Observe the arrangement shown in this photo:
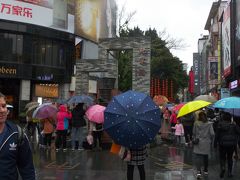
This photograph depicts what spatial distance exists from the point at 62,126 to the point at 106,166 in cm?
377

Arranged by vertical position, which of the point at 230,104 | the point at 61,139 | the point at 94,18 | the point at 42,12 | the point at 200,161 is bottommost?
the point at 200,161

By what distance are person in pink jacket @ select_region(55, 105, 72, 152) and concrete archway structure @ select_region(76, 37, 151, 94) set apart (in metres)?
7.11

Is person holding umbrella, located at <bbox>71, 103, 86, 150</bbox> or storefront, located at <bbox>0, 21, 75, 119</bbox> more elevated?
storefront, located at <bbox>0, 21, 75, 119</bbox>

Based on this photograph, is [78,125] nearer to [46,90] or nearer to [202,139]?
[202,139]

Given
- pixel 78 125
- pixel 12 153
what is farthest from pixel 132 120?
pixel 78 125

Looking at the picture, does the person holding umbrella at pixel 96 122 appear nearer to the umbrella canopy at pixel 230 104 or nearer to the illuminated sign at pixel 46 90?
the umbrella canopy at pixel 230 104

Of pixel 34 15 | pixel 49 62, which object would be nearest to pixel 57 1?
pixel 34 15

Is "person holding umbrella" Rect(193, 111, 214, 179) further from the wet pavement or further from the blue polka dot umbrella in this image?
the blue polka dot umbrella

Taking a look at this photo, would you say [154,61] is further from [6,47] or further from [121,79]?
[6,47]

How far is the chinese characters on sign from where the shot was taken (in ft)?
111

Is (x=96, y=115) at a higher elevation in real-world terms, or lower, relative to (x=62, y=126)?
higher

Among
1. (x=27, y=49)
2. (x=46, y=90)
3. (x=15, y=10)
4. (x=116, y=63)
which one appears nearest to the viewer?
(x=116, y=63)

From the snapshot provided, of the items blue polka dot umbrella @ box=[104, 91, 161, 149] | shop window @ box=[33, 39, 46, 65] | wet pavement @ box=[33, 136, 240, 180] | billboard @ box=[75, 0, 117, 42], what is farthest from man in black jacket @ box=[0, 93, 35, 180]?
billboard @ box=[75, 0, 117, 42]

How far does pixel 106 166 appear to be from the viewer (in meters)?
10.9
